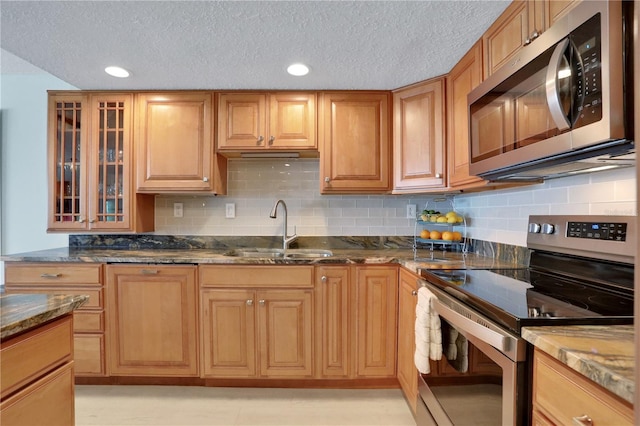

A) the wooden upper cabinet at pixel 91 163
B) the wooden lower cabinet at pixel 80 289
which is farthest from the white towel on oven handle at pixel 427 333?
the wooden upper cabinet at pixel 91 163

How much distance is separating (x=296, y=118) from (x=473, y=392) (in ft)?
6.21

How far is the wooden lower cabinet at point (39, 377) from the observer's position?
791 millimetres

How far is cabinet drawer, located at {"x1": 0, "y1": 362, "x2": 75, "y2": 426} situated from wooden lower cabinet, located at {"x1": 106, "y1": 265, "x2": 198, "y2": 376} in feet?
3.32

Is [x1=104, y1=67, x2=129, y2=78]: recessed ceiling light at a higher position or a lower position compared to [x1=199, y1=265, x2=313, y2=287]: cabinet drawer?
higher

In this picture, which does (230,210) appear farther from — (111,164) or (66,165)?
(66,165)

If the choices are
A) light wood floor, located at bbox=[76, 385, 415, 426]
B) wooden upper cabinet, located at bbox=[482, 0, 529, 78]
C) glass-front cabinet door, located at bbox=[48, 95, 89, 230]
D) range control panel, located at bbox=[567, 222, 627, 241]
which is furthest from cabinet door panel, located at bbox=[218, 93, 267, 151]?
range control panel, located at bbox=[567, 222, 627, 241]

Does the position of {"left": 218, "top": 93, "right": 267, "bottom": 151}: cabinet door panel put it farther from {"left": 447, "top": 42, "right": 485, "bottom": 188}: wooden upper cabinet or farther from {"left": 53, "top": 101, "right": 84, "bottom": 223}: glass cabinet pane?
{"left": 447, "top": 42, "right": 485, "bottom": 188}: wooden upper cabinet

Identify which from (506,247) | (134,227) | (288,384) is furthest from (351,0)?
(288,384)

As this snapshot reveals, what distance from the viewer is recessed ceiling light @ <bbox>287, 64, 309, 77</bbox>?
1.91m

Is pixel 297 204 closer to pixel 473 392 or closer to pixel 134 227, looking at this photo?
pixel 134 227

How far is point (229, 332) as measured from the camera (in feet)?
6.59

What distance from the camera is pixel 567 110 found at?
91 cm

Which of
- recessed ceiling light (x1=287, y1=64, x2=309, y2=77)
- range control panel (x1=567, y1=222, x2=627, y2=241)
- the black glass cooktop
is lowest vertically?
the black glass cooktop

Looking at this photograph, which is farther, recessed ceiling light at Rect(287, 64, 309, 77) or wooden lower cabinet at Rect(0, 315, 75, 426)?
recessed ceiling light at Rect(287, 64, 309, 77)
